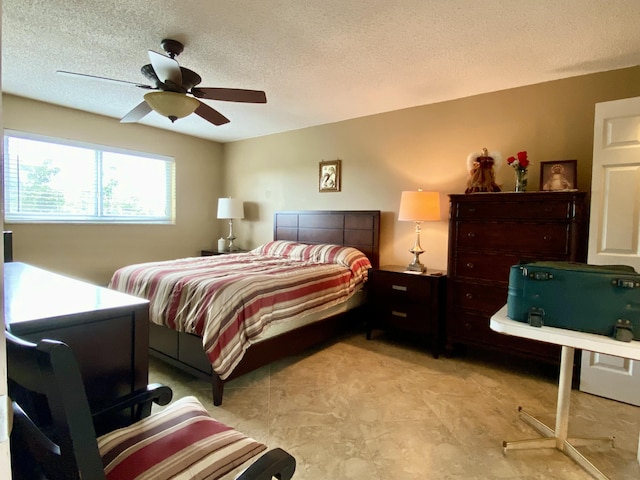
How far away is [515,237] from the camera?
106 inches

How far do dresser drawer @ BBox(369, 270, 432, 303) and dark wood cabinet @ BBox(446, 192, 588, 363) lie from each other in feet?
0.73

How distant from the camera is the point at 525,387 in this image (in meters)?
2.56

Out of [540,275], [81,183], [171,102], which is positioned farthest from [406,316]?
[81,183]

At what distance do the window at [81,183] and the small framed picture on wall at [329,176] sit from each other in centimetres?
219

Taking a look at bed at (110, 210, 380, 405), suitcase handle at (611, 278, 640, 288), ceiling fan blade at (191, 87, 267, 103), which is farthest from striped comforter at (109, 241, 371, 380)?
suitcase handle at (611, 278, 640, 288)

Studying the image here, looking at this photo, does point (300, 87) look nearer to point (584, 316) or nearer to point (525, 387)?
point (584, 316)

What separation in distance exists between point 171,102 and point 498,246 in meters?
2.61

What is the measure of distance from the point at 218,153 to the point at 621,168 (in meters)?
4.90

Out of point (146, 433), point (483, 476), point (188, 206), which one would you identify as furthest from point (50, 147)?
point (483, 476)

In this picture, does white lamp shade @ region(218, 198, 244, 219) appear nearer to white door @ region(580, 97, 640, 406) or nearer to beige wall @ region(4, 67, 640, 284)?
beige wall @ region(4, 67, 640, 284)

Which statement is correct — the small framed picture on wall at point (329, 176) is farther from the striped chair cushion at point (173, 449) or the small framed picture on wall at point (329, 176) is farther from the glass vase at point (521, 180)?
the striped chair cushion at point (173, 449)

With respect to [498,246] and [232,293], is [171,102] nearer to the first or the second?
[232,293]

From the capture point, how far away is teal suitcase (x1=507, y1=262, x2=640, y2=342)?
130cm

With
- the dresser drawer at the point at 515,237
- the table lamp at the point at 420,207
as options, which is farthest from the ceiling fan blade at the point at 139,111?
the dresser drawer at the point at 515,237
